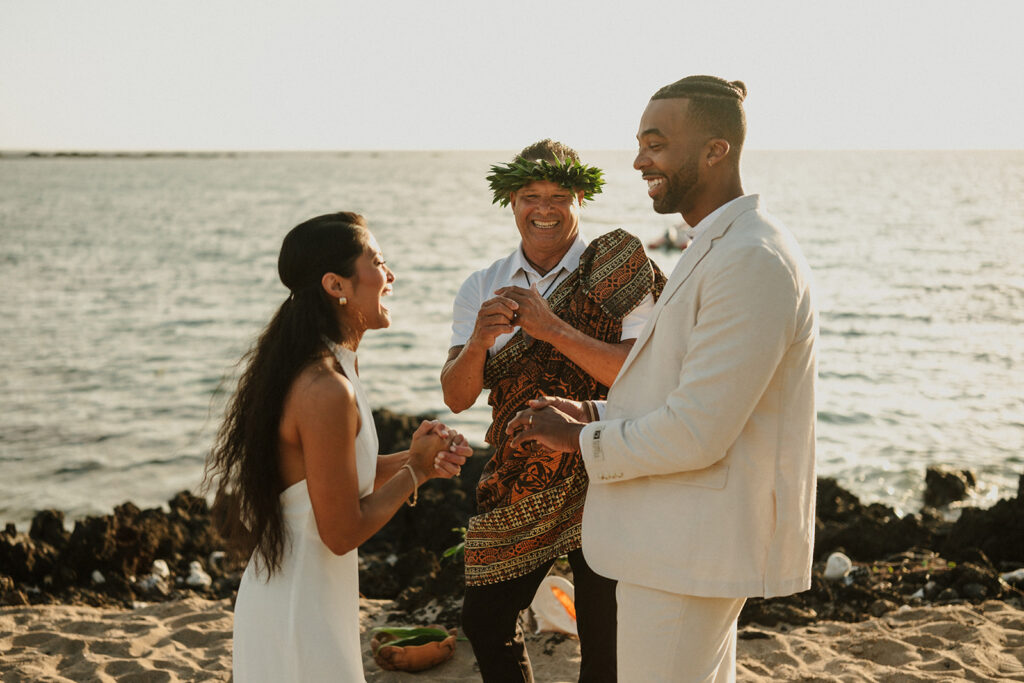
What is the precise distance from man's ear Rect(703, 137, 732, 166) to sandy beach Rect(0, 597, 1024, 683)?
11.2 feet

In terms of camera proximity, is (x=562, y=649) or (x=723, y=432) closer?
(x=723, y=432)

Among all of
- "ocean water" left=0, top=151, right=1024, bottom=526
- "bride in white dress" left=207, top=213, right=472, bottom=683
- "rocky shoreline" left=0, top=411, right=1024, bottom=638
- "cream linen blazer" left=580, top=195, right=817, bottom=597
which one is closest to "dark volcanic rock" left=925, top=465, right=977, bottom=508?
"ocean water" left=0, top=151, right=1024, bottom=526

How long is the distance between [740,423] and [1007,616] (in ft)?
14.3

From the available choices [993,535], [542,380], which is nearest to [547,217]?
[542,380]

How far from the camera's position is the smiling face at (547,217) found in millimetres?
4219

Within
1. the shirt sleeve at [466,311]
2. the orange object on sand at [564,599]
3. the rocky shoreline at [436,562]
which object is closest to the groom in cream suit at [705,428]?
the shirt sleeve at [466,311]

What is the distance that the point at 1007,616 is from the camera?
19.7 ft

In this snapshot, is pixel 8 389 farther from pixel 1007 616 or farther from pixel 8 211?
pixel 8 211

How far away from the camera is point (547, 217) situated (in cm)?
423

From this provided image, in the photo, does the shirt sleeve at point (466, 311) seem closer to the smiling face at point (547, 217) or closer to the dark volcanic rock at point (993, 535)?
the smiling face at point (547, 217)

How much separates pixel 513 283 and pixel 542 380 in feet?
1.66

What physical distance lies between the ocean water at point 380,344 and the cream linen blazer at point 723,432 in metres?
3.87

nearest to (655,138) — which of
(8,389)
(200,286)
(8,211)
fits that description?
(8,389)

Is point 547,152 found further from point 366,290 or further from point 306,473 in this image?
point 306,473
